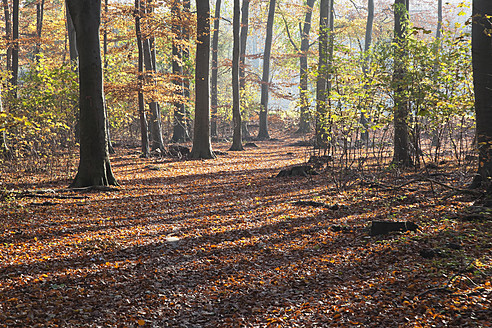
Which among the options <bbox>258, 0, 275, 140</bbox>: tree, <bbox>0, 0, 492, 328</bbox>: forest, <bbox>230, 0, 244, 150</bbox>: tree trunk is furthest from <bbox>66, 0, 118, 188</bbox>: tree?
<bbox>258, 0, 275, 140</bbox>: tree

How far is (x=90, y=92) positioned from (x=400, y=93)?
22.0 ft

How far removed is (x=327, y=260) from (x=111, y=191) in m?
5.77

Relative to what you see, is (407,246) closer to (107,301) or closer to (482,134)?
(482,134)

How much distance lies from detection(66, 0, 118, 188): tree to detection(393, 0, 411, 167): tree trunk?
21.1ft

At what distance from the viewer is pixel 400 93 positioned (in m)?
7.55

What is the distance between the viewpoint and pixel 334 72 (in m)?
8.54

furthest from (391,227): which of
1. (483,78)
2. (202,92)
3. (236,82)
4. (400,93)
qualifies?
(236,82)

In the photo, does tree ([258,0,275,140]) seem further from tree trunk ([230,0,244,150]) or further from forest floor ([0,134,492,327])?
forest floor ([0,134,492,327])

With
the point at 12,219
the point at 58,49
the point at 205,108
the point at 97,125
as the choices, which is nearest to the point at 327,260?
the point at 12,219

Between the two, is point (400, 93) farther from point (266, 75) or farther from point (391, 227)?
point (266, 75)

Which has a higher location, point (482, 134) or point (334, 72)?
point (334, 72)

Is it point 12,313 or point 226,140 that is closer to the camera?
point 12,313

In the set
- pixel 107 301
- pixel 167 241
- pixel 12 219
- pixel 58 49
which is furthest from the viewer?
pixel 58 49

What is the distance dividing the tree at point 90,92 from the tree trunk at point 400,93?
6445mm
